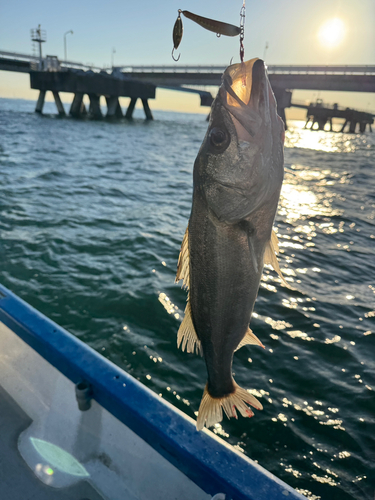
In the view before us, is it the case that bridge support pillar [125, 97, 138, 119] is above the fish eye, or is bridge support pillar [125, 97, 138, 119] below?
above

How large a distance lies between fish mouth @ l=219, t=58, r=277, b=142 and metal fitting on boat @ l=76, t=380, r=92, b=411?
2675mm

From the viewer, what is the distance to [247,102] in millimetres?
2025

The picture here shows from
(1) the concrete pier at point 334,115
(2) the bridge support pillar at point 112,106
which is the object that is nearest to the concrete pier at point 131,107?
(2) the bridge support pillar at point 112,106

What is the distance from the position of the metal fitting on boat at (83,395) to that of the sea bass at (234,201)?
1.52 meters

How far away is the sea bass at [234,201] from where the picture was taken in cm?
200

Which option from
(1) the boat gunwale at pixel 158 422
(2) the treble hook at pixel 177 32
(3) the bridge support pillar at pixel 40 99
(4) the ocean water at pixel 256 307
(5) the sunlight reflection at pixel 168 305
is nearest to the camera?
(2) the treble hook at pixel 177 32

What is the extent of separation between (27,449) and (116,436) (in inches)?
36.4

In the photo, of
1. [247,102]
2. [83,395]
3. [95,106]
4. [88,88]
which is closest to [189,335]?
[83,395]

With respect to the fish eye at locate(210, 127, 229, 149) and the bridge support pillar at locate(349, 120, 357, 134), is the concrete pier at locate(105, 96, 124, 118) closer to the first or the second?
the bridge support pillar at locate(349, 120, 357, 134)

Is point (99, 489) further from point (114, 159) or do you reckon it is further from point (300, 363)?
Result: point (114, 159)

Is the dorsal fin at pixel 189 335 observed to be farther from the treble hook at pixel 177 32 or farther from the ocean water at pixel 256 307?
the ocean water at pixel 256 307

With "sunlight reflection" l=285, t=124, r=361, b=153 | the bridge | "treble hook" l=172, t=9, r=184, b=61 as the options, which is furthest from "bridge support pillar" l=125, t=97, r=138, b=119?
"treble hook" l=172, t=9, r=184, b=61

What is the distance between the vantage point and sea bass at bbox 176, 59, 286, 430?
78.9 inches

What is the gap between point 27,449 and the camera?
10.7 feet
